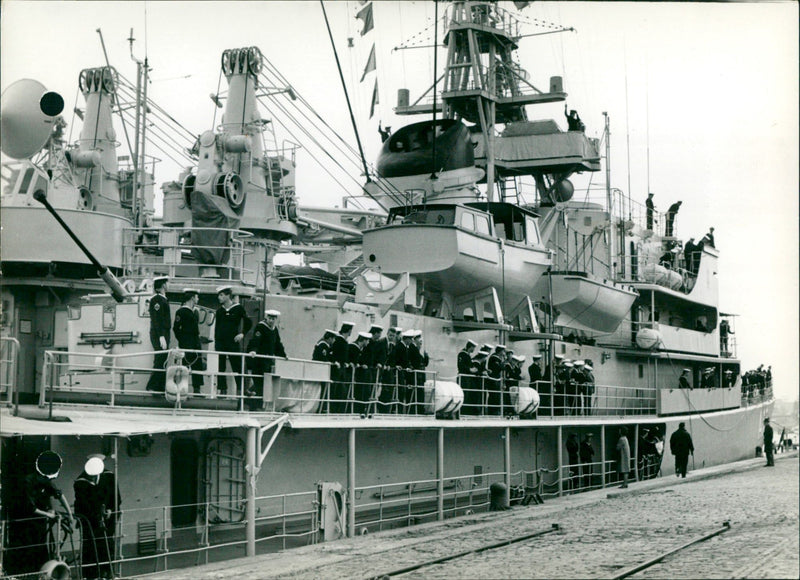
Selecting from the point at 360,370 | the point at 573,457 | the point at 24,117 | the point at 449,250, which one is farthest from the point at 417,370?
the point at 24,117

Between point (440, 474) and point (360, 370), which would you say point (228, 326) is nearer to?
point (360, 370)

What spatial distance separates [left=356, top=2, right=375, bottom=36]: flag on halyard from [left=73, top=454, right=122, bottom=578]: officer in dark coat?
12.1m

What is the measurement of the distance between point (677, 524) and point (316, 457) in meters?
5.63

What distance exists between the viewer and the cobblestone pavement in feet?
40.2

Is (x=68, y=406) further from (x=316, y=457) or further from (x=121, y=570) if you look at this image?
(x=316, y=457)

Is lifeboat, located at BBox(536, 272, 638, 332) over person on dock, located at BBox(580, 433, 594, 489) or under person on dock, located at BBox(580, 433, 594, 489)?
over

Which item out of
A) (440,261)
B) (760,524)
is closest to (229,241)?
(440,261)

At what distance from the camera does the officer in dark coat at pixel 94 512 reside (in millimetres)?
11602

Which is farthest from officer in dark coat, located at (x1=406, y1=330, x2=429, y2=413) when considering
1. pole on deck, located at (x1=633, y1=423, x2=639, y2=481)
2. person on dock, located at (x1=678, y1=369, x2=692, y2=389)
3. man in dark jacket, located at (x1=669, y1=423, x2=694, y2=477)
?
person on dock, located at (x1=678, y1=369, x2=692, y2=389)

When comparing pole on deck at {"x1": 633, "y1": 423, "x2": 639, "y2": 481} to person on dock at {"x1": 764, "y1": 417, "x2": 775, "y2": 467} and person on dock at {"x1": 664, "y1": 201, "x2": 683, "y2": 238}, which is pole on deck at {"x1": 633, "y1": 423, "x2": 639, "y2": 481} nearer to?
person on dock at {"x1": 764, "y1": 417, "x2": 775, "y2": 467}

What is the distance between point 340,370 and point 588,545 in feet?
14.9

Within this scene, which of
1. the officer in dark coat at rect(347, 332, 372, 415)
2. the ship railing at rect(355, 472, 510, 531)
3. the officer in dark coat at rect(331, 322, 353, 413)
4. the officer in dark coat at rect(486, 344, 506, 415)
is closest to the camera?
the officer in dark coat at rect(331, 322, 353, 413)

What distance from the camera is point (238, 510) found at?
14656 mm

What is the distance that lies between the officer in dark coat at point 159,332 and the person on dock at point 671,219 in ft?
84.0
